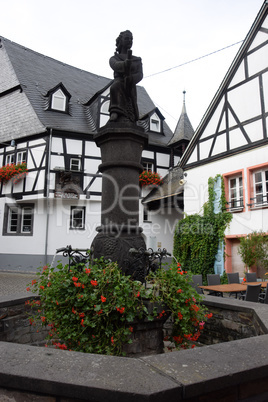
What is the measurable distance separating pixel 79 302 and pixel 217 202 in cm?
1023

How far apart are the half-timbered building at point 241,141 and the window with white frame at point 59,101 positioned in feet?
24.7

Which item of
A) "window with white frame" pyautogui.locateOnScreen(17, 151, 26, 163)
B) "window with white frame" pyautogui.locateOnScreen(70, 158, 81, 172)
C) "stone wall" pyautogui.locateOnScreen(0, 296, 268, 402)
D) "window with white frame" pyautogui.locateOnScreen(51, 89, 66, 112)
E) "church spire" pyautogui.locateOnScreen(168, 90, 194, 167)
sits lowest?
"stone wall" pyautogui.locateOnScreen(0, 296, 268, 402)

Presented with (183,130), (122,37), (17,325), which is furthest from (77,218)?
(17,325)

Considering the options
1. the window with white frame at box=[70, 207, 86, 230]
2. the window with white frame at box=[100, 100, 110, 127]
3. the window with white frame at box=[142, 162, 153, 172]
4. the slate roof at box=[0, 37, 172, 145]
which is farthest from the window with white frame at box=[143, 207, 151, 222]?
the window with white frame at box=[100, 100, 110, 127]

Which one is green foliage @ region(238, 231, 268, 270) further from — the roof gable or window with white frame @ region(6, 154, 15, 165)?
window with white frame @ region(6, 154, 15, 165)

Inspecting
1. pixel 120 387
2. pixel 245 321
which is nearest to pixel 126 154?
pixel 245 321

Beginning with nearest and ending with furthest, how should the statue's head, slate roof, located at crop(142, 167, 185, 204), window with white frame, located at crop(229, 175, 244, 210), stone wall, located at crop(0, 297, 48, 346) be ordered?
stone wall, located at crop(0, 297, 48, 346) → the statue's head → window with white frame, located at crop(229, 175, 244, 210) → slate roof, located at crop(142, 167, 185, 204)

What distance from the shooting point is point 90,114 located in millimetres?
17938

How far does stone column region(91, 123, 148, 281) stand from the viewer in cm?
404

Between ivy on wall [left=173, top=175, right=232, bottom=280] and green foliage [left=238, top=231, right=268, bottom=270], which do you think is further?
ivy on wall [left=173, top=175, right=232, bottom=280]

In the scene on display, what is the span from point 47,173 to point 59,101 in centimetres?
434

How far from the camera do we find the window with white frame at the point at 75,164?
15.9 meters

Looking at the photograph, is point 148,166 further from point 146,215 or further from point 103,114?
point 103,114

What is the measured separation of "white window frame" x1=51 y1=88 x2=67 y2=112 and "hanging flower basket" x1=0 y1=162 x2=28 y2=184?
352cm
